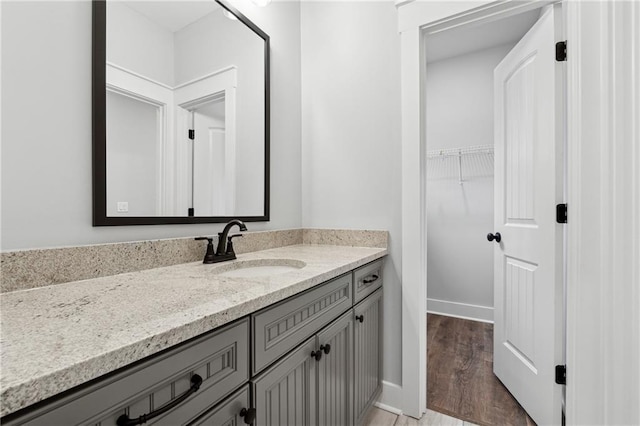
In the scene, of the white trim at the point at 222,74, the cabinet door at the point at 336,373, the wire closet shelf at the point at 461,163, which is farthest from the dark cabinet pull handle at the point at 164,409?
the wire closet shelf at the point at 461,163

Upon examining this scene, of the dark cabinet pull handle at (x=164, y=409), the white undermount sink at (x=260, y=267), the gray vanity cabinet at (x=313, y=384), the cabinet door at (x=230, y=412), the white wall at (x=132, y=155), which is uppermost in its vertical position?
the white wall at (x=132, y=155)

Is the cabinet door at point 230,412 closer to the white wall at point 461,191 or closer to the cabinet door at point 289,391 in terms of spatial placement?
the cabinet door at point 289,391

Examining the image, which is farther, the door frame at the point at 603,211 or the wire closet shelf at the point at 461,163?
the wire closet shelf at the point at 461,163

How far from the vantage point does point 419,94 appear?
158 centimetres

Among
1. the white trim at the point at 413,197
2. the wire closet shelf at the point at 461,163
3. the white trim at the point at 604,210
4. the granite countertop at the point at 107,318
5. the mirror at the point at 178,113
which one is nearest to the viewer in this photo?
the granite countertop at the point at 107,318

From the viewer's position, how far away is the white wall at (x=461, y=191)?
2906mm

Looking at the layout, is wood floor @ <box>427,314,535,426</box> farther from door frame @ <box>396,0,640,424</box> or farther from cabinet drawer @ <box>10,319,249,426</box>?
cabinet drawer @ <box>10,319,249,426</box>

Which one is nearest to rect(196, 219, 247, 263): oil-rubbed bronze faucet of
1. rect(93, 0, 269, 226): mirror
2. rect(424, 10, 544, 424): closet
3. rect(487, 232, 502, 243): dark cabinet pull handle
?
rect(93, 0, 269, 226): mirror

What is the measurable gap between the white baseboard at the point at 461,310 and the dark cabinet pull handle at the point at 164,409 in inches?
118

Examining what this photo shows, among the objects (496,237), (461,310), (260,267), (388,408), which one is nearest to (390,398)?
(388,408)

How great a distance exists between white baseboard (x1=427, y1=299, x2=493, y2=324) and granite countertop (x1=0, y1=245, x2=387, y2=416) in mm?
2525

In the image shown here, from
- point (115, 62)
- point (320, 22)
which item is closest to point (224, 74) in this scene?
point (115, 62)

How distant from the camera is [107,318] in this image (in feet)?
1.94

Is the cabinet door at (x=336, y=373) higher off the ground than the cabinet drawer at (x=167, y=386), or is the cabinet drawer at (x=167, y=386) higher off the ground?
the cabinet drawer at (x=167, y=386)
